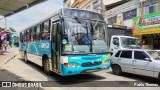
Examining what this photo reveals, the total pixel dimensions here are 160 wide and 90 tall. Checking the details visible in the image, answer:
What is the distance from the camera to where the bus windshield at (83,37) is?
8.55m

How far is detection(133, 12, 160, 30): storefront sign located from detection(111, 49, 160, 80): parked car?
7264mm

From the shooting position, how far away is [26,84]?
7625 mm

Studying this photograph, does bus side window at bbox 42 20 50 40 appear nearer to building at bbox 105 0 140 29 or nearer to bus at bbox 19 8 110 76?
bus at bbox 19 8 110 76

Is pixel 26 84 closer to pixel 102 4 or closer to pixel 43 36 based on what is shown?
pixel 43 36

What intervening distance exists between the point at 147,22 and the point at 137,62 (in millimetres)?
9230

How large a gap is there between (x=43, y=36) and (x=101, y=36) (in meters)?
3.29

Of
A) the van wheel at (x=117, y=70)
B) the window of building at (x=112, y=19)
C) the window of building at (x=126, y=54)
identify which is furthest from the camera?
the window of building at (x=112, y=19)

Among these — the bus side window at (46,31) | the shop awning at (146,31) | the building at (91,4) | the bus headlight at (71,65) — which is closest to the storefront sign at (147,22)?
the shop awning at (146,31)

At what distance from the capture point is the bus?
8.49 metres

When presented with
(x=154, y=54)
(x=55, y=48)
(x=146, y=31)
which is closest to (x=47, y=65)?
(x=55, y=48)

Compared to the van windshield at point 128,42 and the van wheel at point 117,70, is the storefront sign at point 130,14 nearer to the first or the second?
the van windshield at point 128,42

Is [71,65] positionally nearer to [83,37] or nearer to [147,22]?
[83,37]

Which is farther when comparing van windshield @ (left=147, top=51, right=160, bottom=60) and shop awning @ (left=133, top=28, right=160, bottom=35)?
shop awning @ (left=133, top=28, right=160, bottom=35)

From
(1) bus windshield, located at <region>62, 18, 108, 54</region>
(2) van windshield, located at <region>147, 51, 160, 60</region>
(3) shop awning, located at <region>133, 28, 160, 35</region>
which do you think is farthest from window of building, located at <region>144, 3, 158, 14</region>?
(1) bus windshield, located at <region>62, 18, 108, 54</region>
